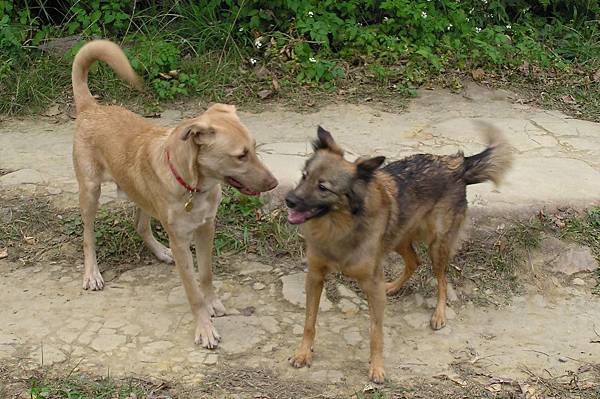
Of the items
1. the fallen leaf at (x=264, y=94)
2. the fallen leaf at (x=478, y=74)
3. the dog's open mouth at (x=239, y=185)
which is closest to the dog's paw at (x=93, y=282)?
the dog's open mouth at (x=239, y=185)

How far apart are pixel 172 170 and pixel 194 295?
0.77 meters

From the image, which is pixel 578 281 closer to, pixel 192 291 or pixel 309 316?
pixel 309 316

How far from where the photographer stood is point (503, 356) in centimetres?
450

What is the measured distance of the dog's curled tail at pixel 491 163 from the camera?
15.5 feet

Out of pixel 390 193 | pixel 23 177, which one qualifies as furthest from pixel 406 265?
pixel 23 177

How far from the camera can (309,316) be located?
4.32 m

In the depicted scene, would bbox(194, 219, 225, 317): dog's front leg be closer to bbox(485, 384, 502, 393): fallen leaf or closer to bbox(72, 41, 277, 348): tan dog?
bbox(72, 41, 277, 348): tan dog

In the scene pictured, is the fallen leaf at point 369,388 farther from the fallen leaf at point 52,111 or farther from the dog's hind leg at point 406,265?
the fallen leaf at point 52,111

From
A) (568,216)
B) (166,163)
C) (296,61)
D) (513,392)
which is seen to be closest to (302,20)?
(296,61)

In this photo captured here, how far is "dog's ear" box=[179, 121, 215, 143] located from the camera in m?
4.00

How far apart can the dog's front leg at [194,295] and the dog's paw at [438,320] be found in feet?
4.33

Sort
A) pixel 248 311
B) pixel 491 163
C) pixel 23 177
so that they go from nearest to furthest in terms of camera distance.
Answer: pixel 491 163
pixel 248 311
pixel 23 177

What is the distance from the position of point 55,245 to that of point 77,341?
3.94 feet

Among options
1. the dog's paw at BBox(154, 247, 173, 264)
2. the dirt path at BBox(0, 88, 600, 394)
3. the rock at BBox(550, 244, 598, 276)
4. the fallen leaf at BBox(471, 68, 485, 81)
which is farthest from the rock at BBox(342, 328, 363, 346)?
the fallen leaf at BBox(471, 68, 485, 81)
